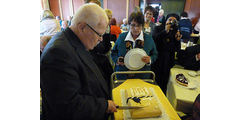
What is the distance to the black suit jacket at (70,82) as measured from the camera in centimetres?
63

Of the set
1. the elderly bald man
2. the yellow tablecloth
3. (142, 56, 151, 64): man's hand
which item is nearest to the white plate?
(142, 56, 151, 64): man's hand

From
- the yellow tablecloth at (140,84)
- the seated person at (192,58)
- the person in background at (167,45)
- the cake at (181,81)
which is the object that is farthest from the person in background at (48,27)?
the seated person at (192,58)

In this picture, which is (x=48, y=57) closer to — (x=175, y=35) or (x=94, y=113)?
(x=94, y=113)

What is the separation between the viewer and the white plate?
1.38 meters

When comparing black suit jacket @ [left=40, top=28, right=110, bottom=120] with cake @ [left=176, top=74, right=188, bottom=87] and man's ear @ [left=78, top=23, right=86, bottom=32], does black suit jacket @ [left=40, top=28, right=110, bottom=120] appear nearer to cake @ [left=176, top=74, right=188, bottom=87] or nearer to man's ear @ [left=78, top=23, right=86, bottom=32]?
man's ear @ [left=78, top=23, right=86, bottom=32]

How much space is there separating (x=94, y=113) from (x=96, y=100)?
0.08 meters

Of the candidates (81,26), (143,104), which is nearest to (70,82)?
(81,26)

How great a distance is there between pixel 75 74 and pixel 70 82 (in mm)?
52

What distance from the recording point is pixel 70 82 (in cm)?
67

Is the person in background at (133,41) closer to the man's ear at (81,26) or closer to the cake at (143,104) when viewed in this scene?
the cake at (143,104)

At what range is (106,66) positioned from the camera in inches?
55.1

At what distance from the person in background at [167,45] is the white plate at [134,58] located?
69cm

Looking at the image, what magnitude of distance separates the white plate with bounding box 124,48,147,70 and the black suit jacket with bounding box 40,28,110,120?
57cm

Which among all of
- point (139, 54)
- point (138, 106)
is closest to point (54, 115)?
point (138, 106)
